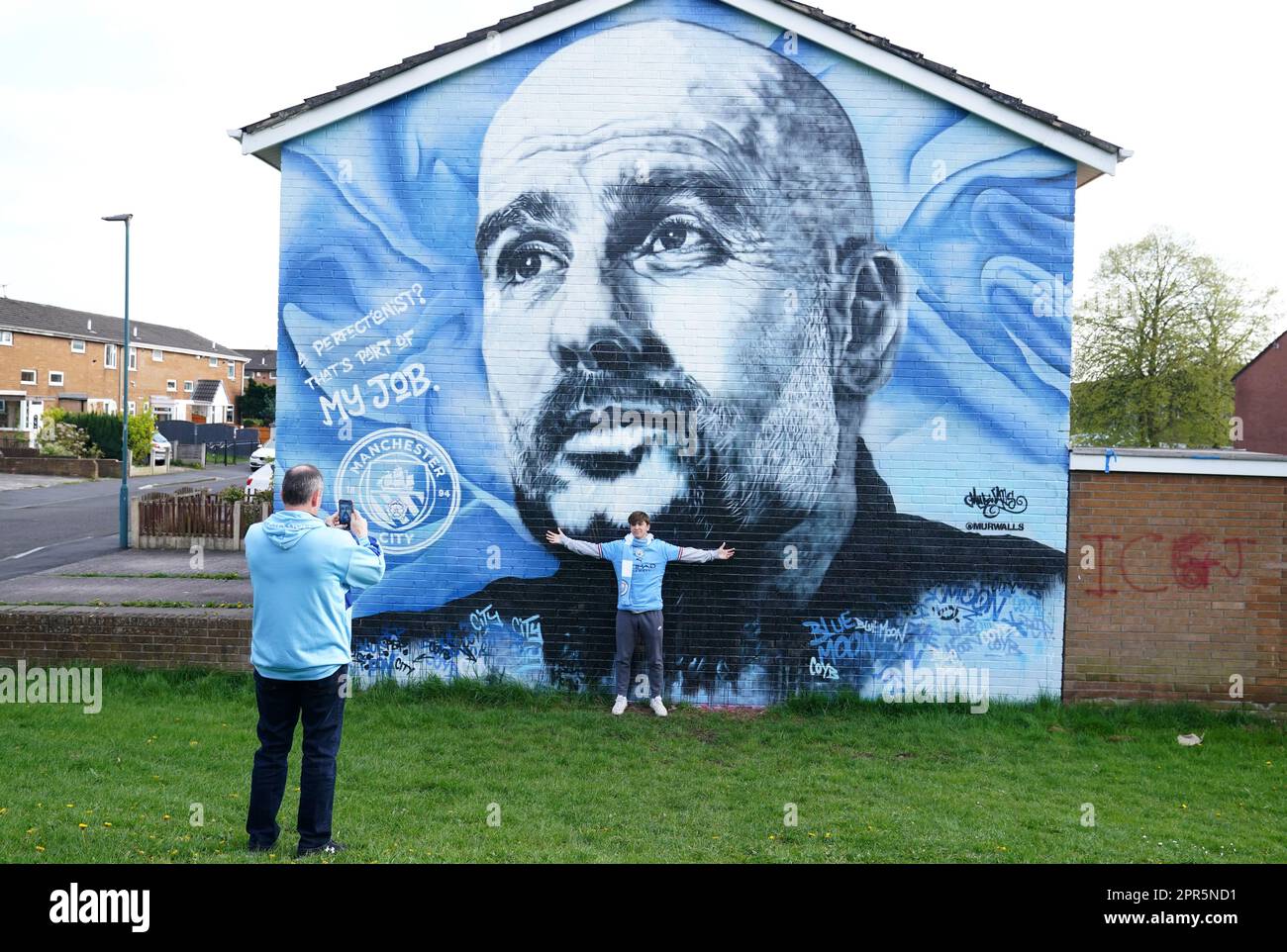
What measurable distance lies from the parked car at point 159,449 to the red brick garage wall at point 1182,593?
124 ft

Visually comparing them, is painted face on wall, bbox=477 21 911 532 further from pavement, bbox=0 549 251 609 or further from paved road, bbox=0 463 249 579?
paved road, bbox=0 463 249 579

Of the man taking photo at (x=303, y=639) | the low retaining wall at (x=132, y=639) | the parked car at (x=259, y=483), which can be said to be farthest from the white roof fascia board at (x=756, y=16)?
the parked car at (x=259, y=483)

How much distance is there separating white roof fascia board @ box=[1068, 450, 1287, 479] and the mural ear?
205cm

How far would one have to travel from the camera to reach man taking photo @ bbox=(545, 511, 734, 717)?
8859mm

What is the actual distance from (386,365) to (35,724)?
13.5 ft

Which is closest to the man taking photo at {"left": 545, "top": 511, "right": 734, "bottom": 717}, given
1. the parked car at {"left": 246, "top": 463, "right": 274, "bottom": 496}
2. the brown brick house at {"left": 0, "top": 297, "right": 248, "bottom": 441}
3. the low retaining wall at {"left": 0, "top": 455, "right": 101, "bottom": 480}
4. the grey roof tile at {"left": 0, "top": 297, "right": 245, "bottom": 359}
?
the parked car at {"left": 246, "top": 463, "right": 274, "bottom": 496}

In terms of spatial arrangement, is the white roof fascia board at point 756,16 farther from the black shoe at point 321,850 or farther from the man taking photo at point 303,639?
the black shoe at point 321,850

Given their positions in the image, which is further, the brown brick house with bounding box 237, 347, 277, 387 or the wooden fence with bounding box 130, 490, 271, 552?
the brown brick house with bounding box 237, 347, 277, 387

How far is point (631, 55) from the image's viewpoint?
30.4ft

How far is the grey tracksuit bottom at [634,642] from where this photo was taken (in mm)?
8906

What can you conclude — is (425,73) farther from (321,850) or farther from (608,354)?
(321,850)

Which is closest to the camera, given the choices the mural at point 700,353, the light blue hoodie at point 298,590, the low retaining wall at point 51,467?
the light blue hoodie at point 298,590

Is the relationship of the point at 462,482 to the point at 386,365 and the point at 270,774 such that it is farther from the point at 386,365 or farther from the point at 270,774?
the point at 270,774
